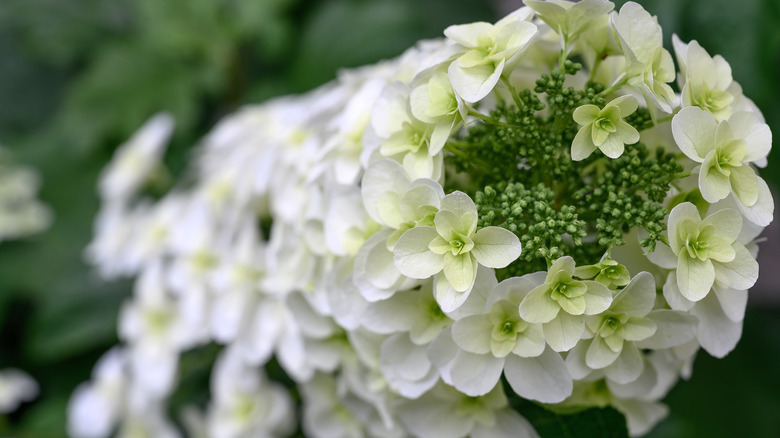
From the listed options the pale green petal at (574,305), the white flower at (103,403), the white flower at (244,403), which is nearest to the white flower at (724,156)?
the pale green petal at (574,305)

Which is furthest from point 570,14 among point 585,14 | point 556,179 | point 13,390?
point 13,390

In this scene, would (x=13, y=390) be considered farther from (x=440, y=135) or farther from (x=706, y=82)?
(x=706, y=82)

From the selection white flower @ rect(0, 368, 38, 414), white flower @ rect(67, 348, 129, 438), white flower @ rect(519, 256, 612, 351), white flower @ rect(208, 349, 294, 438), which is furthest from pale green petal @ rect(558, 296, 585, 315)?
white flower @ rect(0, 368, 38, 414)

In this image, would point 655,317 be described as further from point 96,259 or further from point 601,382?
point 96,259

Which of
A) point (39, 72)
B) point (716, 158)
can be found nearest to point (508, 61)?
point (716, 158)

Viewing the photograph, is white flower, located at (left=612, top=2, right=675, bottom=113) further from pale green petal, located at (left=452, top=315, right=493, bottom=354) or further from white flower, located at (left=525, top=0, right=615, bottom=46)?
pale green petal, located at (left=452, top=315, right=493, bottom=354)

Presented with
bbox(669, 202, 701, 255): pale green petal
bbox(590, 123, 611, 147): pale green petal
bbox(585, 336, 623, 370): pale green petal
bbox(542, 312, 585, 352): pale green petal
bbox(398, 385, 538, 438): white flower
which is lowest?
bbox(398, 385, 538, 438): white flower
